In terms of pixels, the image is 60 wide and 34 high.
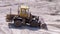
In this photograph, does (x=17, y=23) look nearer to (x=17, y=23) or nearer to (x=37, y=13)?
(x=17, y=23)

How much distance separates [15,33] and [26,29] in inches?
41.6

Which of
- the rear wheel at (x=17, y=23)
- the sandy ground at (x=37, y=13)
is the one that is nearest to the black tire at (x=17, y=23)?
the rear wheel at (x=17, y=23)

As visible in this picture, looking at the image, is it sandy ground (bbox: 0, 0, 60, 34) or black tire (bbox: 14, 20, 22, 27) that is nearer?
sandy ground (bbox: 0, 0, 60, 34)

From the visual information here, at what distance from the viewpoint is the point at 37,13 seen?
56.4 ft

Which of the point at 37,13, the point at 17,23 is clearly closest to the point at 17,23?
the point at 17,23

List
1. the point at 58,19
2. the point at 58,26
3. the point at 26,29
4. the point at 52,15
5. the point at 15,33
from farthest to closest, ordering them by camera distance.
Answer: the point at 52,15
the point at 58,19
the point at 58,26
the point at 26,29
the point at 15,33

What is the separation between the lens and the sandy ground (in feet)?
39.4

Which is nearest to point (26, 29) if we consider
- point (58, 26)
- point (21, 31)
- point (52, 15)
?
point (21, 31)

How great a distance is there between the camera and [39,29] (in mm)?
12406

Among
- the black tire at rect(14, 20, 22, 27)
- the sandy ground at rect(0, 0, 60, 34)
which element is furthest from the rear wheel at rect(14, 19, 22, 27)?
the sandy ground at rect(0, 0, 60, 34)

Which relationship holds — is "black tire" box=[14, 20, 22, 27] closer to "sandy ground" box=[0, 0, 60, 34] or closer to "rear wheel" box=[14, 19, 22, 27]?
"rear wheel" box=[14, 19, 22, 27]

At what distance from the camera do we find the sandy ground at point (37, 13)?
12008 millimetres

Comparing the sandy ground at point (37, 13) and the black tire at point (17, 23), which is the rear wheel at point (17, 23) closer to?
the black tire at point (17, 23)

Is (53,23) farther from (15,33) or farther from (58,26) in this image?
(15,33)
